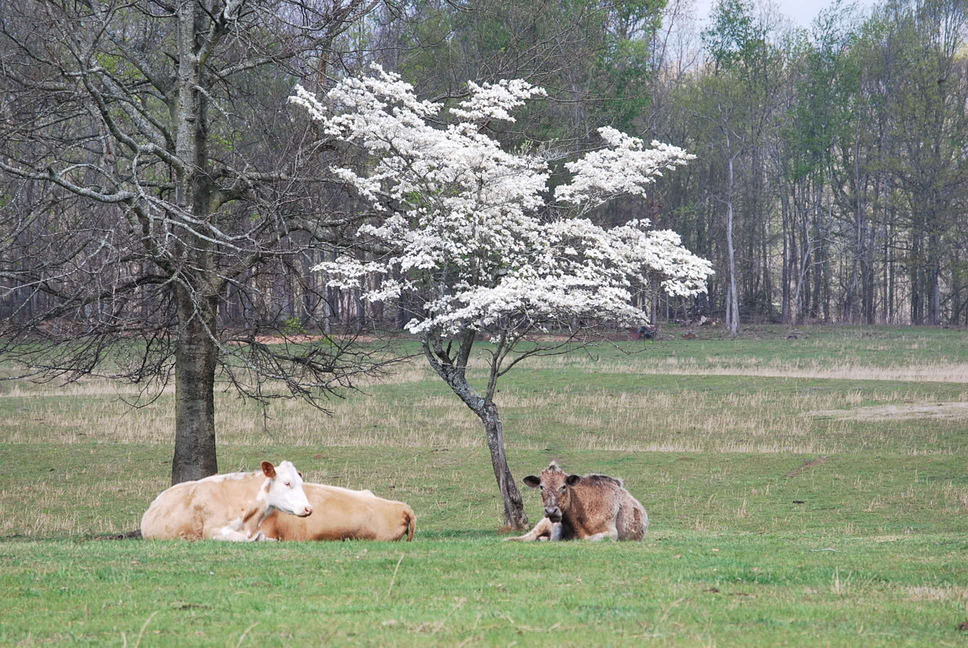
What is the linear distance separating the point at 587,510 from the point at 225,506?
4194 millimetres

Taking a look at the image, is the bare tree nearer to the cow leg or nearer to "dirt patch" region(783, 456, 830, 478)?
the cow leg

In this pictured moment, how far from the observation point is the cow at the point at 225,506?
1181 cm

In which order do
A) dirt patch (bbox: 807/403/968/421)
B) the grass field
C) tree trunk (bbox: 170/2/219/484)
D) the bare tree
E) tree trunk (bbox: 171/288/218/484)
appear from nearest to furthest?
the grass field, the bare tree, tree trunk (bbox: 170/2/219/484), tree trunk (bbox: 171/288/218/484), dirt patch (bbox: 807/403/968/421)

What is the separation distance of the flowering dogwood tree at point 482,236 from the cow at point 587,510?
295 cm

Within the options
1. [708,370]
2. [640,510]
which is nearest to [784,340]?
[708,370]

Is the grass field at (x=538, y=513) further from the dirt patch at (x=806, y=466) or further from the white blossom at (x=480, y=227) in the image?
the white blossom at (x=480, y=227)

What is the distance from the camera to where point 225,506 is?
12.2 metres

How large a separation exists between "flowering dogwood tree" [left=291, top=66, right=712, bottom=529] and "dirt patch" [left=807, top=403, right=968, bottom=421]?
15043 mm

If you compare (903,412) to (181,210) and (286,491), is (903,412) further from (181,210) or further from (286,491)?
(286,491)

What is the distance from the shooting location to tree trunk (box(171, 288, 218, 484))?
15477 mm

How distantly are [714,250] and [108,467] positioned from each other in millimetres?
69847

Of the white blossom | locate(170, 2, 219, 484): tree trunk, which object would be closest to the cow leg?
the white blossom

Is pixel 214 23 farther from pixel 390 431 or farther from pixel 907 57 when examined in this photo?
pixel 907 57

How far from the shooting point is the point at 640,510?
12883 mm
